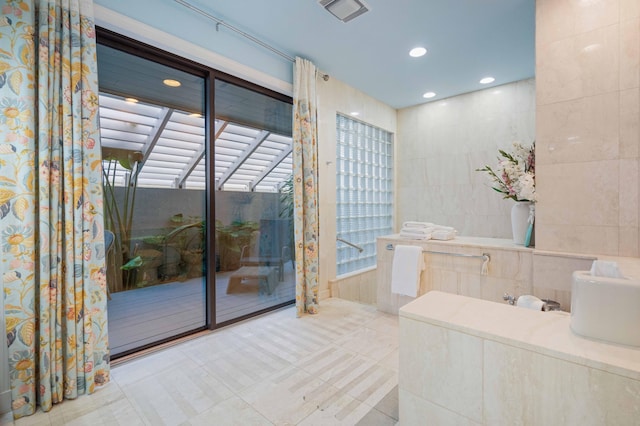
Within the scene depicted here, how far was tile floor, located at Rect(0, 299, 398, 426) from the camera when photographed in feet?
5.10

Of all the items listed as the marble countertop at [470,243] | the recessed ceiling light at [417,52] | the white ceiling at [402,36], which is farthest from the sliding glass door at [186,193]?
the recessed ceiling light at [417,52]

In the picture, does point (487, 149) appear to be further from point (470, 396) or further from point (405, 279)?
point (470, 396)

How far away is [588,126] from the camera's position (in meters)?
1.86

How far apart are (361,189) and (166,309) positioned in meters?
2.80

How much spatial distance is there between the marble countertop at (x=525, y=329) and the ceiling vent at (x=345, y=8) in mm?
2118

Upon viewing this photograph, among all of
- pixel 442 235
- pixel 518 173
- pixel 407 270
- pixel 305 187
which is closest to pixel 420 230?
pixel 442 235

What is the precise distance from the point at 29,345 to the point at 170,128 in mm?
1670

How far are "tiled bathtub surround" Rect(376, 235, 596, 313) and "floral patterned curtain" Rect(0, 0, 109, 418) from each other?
2.36 meters

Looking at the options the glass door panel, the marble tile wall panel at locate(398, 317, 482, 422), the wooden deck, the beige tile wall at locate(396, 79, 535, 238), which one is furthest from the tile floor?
the beige tile wall at locate(396, 79, 535, 238)

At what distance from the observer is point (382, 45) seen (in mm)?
2834

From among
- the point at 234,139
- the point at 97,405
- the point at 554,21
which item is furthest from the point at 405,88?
the point at 97,405

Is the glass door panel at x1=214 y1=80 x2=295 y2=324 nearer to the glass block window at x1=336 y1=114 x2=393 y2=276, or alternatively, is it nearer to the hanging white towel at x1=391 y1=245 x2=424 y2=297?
the glass block window at x1=336 y1=114 x2=393 y2=276

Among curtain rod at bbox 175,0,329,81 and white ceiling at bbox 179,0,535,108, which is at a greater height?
white ceiling at bbox 179,0,535,108

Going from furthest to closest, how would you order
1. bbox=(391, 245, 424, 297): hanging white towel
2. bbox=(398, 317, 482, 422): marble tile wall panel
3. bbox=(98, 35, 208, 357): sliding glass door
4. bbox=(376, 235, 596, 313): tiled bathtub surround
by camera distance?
1. bbox=(391, 245, 424, 297): hanging white towel
2. bbox=(98, 35, 208, 357): sliding glass door
3. bbox=(376, 235, 596, 313): tiled bathtub surround
4. bbox=(398, 317, 482, 422): marble tile wall panel
